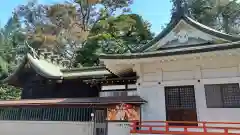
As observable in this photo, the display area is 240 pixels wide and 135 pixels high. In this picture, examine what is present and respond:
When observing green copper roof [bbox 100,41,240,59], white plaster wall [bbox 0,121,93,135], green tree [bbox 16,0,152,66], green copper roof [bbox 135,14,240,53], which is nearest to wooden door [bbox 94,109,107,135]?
white plaster wall [bbox 0,121,93,135]

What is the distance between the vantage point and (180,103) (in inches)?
362

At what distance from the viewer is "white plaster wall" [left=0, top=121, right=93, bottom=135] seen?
34.4 feet

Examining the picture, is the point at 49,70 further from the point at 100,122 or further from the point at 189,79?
the point at 189,79

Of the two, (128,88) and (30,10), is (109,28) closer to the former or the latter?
(128,88)

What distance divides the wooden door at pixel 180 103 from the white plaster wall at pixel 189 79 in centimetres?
19

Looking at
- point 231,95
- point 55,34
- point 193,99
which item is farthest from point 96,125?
point 55,34

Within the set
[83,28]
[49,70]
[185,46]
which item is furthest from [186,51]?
[83,28]

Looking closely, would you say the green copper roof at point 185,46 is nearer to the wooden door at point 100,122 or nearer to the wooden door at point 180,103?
the wooden door at point 180,103

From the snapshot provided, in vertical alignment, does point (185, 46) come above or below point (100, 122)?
above

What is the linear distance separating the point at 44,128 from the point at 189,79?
7687mm

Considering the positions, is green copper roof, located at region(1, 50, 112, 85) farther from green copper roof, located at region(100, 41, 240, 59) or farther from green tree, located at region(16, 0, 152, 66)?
green tree, located at region(16, 0, 152, 66)

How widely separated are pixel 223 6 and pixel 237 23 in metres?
3.45

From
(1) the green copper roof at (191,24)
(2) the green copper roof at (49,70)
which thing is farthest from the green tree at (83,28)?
(1) the green copper roof at (191,24)

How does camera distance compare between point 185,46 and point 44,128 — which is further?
point 44,128
